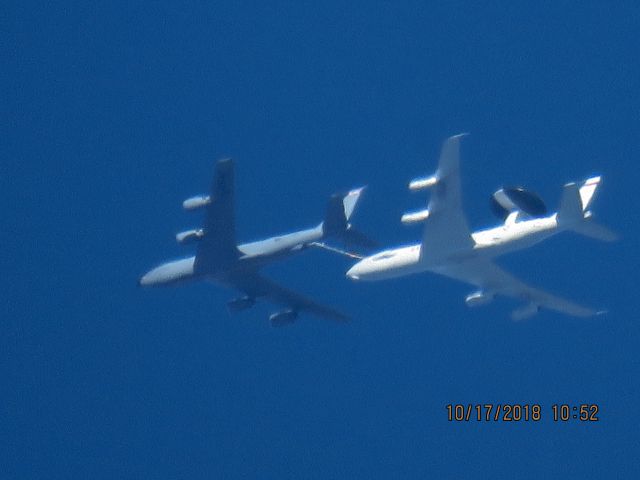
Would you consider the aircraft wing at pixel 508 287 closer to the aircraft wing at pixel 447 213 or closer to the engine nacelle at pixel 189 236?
the aircraft wing at pixel 447 213

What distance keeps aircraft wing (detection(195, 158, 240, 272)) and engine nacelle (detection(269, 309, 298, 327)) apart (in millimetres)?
6446

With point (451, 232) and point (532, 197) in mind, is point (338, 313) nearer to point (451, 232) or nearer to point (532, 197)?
point (451, 232)

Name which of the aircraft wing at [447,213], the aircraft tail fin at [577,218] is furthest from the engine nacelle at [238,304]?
the aircraft tail fin at [577,218]

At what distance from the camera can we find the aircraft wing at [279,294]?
74.1 metres

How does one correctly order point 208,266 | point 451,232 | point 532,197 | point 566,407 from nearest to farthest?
point 532,197 < point 451,232 < point 208,266 < point 566,407

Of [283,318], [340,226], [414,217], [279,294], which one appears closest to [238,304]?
[279,294]

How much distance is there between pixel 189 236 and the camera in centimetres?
6800

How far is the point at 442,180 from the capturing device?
61.9 m

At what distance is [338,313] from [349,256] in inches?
239

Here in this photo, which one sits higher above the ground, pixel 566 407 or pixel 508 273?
pixel 508 273

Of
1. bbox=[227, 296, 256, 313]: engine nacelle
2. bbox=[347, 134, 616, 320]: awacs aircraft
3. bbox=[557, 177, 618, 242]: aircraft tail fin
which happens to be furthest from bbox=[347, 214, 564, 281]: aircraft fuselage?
bbox=[227, 296, 256, 313]: engine nacelle

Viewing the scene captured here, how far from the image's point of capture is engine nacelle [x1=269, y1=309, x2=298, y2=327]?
75000 mm

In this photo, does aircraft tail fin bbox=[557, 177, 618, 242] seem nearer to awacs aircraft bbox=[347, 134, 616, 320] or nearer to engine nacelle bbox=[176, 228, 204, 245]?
awacs aircraft bbox=[347, 134, 616, 320]

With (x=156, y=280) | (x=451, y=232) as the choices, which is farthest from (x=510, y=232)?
(x=156, y=280)
